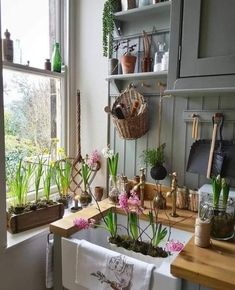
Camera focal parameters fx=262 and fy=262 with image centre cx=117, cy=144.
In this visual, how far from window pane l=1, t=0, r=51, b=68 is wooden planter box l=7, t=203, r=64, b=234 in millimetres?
890

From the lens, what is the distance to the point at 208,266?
0.96 meters

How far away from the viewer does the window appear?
1.55 m

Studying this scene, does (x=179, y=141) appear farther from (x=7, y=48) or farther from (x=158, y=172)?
(x=7, y=48)

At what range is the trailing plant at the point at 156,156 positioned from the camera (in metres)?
1.58

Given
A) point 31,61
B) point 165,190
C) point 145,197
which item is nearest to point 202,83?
point 165,190

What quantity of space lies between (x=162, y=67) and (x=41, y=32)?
854 mm

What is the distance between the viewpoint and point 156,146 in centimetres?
164

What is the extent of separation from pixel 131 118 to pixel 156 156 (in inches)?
10.9

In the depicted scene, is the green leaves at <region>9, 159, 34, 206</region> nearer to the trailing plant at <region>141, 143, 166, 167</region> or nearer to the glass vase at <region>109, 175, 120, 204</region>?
the glass vase at <region>109, 175, 120, 204</region>

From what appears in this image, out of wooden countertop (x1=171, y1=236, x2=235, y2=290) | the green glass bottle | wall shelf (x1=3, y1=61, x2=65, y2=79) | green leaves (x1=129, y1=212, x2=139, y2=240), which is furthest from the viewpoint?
the green glass bottle

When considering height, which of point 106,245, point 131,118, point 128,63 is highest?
point 128,63

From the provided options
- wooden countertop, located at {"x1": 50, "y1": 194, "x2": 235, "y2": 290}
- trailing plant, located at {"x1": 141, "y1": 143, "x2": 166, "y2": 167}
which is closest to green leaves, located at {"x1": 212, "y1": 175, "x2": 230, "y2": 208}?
wooden countertop, located at {"x1": 50, "y1": 194, "x2": 235, "y2": 290}

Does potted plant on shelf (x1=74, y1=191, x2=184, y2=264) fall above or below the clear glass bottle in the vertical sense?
below

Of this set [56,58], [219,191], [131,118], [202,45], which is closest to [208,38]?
[202,45]
